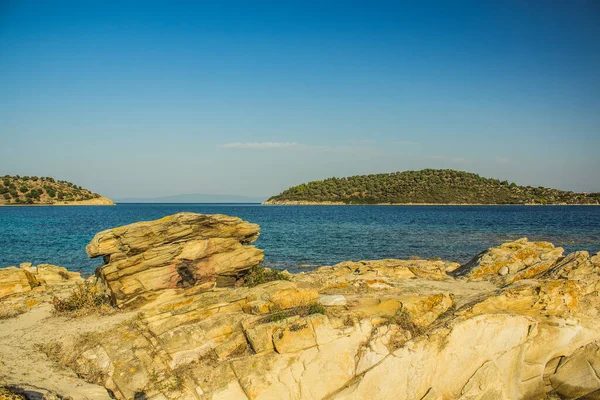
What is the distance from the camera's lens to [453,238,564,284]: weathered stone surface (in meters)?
16.4

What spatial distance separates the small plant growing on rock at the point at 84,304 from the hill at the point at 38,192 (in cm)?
18148

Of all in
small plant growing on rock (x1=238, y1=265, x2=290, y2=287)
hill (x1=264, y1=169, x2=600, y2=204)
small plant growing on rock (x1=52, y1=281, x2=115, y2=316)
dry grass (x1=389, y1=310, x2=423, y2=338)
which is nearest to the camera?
dry grass (x1=389, y1=310, x2=423, y2=338)

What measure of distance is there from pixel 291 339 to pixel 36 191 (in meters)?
195

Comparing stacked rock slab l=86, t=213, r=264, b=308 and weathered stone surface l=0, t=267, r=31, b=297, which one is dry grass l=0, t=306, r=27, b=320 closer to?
weathered stone surface l=0, t=267, r=31, b=297

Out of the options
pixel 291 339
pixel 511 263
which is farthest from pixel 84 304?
pixel 511 263

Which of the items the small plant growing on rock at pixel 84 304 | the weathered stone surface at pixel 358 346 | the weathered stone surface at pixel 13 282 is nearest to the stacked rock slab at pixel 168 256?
the small plant growing on rock at pixel 84 304

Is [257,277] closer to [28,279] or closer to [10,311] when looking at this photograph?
[10,311]

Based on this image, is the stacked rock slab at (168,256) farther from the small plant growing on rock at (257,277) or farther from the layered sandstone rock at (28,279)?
the layered sandstone rock at (28,279)

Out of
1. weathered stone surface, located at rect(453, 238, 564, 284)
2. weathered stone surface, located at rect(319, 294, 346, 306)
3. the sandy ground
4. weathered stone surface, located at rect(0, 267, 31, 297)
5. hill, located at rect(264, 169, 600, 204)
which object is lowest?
the sandy ground

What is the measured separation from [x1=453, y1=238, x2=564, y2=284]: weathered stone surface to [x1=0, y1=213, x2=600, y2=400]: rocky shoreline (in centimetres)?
117

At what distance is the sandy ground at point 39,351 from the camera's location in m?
9.45

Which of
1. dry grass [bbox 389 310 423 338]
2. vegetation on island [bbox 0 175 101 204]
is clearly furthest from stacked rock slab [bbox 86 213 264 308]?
vegetation on island [bbox 0 175 101 204]

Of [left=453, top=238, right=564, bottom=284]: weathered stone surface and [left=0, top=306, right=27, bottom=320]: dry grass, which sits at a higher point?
[left=453, top=238, right=564, bottom=284]: weathered stone surface

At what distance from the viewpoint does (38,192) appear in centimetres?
17012
